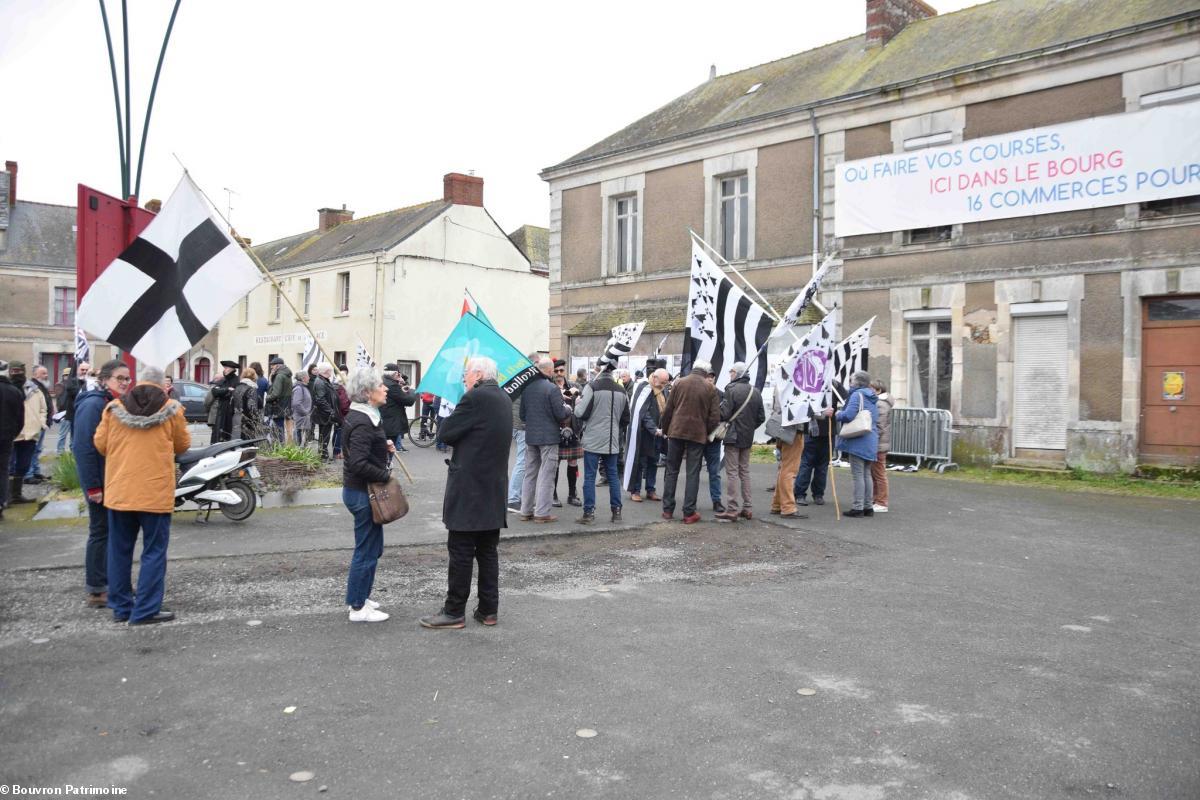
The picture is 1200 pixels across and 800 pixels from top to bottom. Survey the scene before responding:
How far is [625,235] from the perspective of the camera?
23875 millimetres

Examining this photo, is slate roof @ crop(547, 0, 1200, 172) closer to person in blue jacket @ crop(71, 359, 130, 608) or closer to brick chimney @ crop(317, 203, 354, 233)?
person in blue jacket @ crop(71, 359, 130, 608)

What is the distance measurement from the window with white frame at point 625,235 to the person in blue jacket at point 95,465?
17.7m

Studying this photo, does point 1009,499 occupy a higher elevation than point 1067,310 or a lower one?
lower

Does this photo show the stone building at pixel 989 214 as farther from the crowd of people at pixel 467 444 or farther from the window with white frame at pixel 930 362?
the crowd of people at pixel 467 444

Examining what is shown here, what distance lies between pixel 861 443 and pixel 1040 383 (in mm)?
7119

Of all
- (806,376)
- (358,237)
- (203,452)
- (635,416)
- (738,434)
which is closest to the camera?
(203,452)

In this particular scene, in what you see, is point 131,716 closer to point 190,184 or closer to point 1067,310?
point 190,184

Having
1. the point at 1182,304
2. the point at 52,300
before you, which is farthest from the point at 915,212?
the point at 52,300

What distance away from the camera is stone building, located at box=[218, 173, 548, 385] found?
1358 inches

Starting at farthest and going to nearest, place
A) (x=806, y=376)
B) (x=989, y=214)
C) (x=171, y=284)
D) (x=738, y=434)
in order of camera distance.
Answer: (x=989, y=214) < (x=806, y=376) < (x=738, y=434) < (x=171, y=284)

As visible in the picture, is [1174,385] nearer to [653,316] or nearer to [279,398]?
[653,316]

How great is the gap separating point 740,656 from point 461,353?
5.37 meters

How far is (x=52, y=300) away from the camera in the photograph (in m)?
44.0

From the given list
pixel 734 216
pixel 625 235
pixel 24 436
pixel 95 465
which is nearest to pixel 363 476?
pixel 95 465
